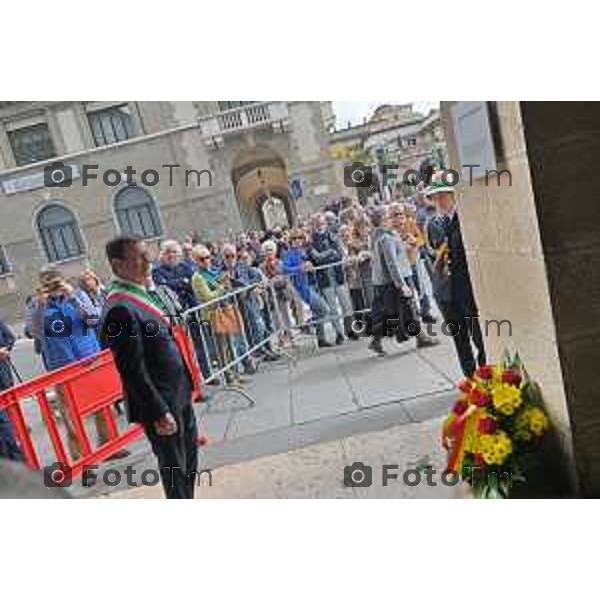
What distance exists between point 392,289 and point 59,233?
2.16 meters

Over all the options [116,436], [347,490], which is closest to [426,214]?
[347,490]

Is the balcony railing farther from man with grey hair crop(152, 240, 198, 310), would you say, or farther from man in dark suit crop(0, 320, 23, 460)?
man in dark suit crop(0, 320, 23, 460)

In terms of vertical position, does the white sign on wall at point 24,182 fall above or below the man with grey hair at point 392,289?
above

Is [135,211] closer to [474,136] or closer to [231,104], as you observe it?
[231,104]

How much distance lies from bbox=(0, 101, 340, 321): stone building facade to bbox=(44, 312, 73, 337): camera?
208mm

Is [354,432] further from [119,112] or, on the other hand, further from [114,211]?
[119,112]

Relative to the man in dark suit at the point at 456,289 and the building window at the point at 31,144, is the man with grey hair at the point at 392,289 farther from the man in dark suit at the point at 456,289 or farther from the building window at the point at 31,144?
the building window at the point at 31,144

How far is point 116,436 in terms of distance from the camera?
12.6 feet

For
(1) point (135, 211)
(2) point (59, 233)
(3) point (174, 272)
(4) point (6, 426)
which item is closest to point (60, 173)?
(2) point (59, 233)

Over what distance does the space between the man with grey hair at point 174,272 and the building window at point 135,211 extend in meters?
0.21

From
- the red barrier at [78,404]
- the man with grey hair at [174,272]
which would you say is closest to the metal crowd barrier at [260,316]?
the man with grey hair at [174,272]

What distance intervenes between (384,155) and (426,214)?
489 mm

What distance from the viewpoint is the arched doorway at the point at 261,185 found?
Result: 10.5 feet

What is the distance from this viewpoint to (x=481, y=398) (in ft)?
9.32
